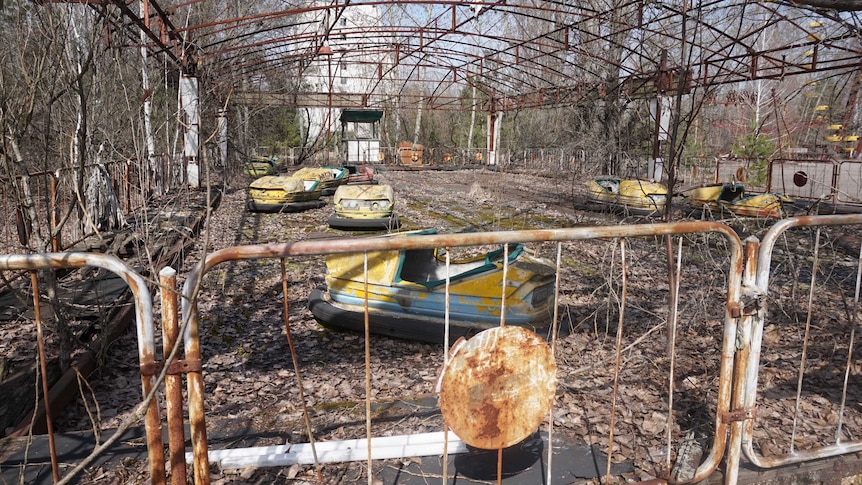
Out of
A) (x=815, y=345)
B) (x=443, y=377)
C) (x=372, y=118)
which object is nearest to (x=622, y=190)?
(x=815, y=345)

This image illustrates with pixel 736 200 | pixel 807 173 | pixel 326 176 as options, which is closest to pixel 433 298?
pixel 736 200

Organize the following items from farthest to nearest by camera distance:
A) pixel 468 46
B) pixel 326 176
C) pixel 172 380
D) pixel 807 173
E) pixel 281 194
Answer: pixel 468 46 < pixel 326 176 < pixel 807 173 < pixel 281 194 < pixel 172 380

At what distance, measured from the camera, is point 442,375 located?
71.5 inches

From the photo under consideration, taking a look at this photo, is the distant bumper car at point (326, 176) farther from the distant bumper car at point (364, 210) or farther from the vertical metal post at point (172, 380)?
the vertical metal post at point (172, 380)

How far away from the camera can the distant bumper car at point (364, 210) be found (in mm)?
9008

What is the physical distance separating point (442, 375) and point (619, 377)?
1.95 meters

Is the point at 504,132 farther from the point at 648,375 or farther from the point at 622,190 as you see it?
the point at 648,375

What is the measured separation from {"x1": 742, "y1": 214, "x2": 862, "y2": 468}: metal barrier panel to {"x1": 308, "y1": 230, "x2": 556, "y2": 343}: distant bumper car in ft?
4.63

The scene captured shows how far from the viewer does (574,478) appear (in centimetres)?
223

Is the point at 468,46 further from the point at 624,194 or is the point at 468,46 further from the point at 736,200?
the point at 736,200

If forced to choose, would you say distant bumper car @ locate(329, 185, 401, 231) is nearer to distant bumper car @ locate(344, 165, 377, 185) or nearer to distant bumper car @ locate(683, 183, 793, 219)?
distant bumper car @ locate(344, 165, 377, 185)

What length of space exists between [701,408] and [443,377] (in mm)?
1867

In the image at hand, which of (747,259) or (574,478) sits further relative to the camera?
(574,478)

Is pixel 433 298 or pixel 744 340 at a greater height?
pixel 744 340
